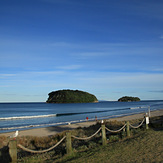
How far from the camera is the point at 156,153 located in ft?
22.3

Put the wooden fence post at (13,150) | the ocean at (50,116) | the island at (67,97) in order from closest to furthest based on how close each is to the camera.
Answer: the wooden fence post at (13,150) → the ocean at (50,116) → the island at (67,97)

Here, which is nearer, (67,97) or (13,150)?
(13,150)

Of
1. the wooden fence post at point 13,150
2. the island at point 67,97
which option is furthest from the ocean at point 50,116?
the island at point 67,97

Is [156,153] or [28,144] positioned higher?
[156,153]

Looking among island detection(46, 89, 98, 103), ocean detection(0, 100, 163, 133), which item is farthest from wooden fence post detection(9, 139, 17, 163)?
island detection(46, 89, 98, 103)

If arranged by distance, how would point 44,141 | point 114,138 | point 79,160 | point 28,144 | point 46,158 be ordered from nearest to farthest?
point 79,160
point 46,158
point 114,138
point 28,144
point 44,141

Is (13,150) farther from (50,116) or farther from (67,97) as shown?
(67,97)

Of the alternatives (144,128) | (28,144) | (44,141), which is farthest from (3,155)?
(144,128)

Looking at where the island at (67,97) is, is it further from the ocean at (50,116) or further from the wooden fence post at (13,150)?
the wooden fence post at (13,150)

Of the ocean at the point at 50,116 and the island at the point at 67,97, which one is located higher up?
the island at the point at 67,97

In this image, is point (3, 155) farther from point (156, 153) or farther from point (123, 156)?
point (156, 153)

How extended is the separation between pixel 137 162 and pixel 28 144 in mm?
7539

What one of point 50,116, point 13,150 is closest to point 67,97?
point 50,116

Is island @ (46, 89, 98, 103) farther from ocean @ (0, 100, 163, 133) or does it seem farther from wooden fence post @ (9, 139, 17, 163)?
wooden fence post @ (9, 139, 17, 163)
